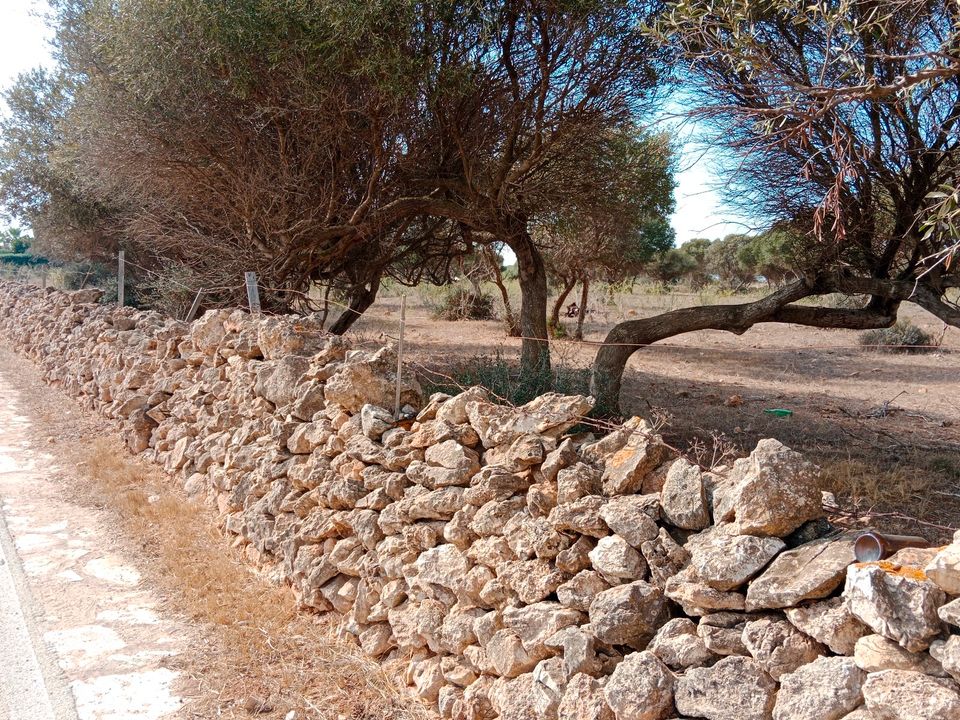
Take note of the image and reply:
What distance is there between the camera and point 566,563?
139 inches

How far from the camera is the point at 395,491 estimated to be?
4672 mm

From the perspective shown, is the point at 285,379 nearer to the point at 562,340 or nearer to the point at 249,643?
the point at 249,643

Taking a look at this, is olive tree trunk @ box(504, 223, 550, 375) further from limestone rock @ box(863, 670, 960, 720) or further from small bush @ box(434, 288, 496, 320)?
small bush @ box(434, 288, 496, 320)

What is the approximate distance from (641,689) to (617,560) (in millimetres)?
527

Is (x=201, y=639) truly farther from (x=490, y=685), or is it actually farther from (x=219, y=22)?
(x=219, y=22)

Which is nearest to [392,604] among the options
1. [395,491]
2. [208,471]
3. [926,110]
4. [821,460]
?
[395,491]

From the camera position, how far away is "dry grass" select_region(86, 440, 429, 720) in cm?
402

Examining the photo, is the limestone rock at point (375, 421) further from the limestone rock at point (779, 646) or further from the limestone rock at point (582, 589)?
the limestone rock at point (779, 646)

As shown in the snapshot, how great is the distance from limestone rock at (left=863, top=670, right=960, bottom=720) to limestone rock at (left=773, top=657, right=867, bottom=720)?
0.06 m

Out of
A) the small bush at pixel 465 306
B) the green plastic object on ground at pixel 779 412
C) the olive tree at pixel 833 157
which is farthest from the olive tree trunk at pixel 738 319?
the small bush at pixel 465 306

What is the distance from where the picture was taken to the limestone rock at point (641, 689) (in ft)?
9.52

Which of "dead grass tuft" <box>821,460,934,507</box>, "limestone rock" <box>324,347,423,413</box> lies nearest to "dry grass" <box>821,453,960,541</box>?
"dead grass tuft" <box>821,460,934,507</box>

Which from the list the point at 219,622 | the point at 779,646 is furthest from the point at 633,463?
the point at 219,622

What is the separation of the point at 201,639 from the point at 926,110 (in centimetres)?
698
